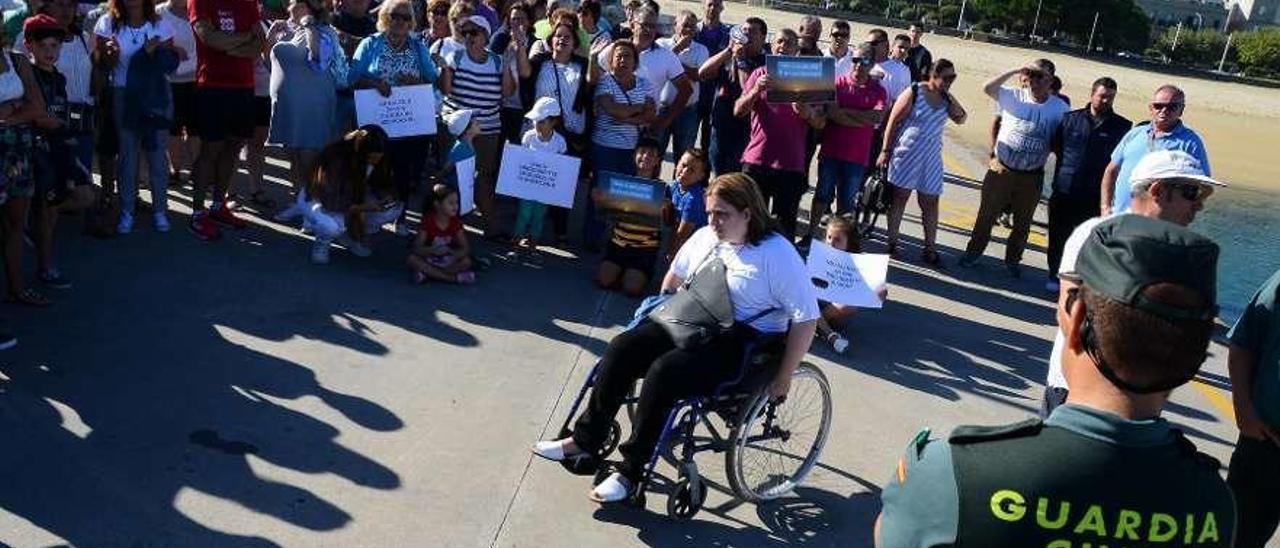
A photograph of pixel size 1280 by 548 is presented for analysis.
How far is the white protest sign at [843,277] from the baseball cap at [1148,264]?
458cm

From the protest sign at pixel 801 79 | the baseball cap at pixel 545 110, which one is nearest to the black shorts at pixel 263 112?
the baseball cap at pixel 545 110

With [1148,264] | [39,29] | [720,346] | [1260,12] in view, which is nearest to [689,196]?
[720,346]

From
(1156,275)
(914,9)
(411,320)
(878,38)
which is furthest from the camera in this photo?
(914,9)

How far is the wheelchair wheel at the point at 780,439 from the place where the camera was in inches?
172

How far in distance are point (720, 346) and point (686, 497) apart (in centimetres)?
64

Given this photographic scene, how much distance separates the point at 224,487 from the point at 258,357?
1.33m

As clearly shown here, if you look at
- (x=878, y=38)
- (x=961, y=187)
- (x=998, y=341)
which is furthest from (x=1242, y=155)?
(x=998, y=341)

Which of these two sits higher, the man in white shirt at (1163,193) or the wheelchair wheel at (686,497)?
the man in white shirt at (1163,193)

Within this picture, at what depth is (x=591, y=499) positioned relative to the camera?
447 cm

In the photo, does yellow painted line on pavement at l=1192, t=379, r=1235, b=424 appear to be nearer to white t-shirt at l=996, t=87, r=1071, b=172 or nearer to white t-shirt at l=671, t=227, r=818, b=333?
white t-shirt at l=996, t=87, r=1071, b=172

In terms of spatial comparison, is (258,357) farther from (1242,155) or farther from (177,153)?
(1242,155)

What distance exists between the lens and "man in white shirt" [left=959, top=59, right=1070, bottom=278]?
8.38 metres

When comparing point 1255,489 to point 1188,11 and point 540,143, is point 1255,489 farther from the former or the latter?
point 1188,11

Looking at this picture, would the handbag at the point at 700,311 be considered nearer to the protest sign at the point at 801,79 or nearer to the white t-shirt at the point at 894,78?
the protest sign at the point at 801,79
